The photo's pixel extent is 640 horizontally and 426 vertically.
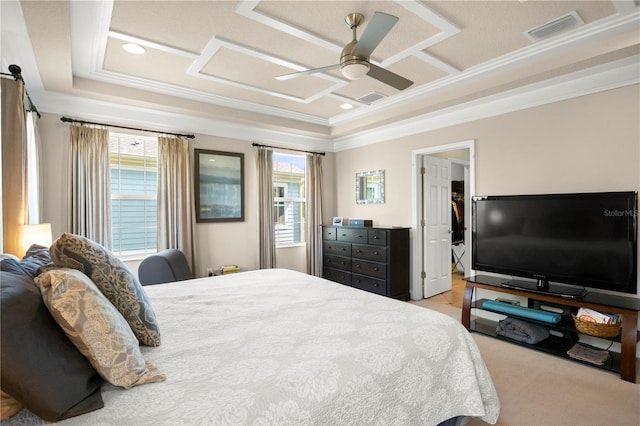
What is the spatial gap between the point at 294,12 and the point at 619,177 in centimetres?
315

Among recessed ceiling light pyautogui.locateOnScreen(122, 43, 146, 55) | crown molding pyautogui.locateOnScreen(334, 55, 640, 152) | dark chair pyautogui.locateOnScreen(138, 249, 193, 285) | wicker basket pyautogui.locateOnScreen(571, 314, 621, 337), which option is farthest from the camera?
dark chair pyautogui.locateOnScreen(138, 249, 193, 285)

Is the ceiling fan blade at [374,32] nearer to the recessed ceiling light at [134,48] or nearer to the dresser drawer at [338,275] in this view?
the recessed ceiling light at [134,48]

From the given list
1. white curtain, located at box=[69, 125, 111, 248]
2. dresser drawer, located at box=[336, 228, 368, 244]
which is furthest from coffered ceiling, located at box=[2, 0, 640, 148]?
dresser drawer, located at box=[336, 228, 368, 244]

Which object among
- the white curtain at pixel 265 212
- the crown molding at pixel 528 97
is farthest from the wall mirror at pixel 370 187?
the white curtain at pixel 265 212

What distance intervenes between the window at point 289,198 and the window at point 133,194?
1764mm

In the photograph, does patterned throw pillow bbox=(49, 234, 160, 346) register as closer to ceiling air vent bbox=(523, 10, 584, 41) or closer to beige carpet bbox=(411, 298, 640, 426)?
beige carpet bbox=(411, 298, 640, 426)

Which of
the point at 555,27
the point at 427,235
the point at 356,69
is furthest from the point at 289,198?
the point at 555,27

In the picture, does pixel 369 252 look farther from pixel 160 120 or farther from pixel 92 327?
pixel 92 327

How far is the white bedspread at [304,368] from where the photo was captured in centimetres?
103

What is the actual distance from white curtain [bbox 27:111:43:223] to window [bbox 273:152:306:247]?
2844 millimetres

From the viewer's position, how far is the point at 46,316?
103 centimetres

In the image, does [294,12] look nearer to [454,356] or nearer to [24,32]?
[24,32]

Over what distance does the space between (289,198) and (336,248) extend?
114 centimetres

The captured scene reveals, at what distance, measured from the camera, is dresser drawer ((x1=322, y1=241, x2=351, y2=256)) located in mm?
4992
